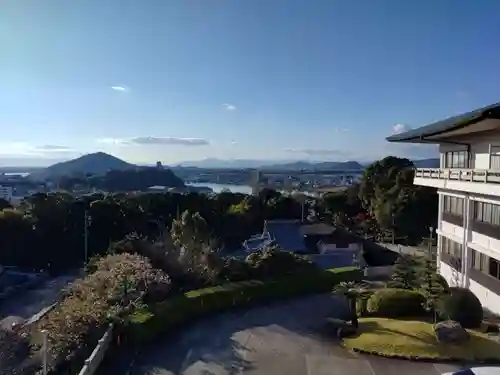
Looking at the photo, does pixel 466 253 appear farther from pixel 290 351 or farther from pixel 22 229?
pixel 22 229

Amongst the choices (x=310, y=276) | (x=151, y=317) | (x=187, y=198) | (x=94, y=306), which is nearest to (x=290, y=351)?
(x=151, y=317)

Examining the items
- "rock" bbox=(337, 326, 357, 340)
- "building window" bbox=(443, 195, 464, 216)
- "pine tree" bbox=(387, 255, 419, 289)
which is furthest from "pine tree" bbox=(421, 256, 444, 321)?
"rock" bbox=(337, 326, 357, 340)

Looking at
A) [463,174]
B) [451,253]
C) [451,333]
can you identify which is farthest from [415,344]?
[451,253]

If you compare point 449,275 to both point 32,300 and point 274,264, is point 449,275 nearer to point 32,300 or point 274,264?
point 274,264

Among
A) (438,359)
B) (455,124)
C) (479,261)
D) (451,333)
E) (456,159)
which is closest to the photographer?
(438,359)

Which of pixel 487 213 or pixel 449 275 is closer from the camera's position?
pixel 487 213

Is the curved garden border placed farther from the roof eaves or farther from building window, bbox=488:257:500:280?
the roof eaves

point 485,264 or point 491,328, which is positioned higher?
→ point 485,264
